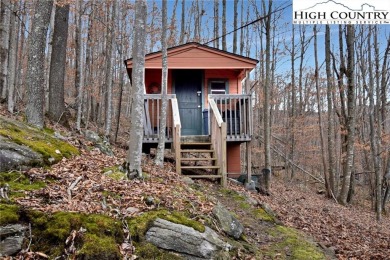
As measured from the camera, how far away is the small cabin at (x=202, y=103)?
10.2 meters

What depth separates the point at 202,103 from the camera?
41.5 feet

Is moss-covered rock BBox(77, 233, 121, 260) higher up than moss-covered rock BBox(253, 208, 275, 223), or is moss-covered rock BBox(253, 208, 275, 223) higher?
moss-covered rock BBox(77, 233, 121, 260)

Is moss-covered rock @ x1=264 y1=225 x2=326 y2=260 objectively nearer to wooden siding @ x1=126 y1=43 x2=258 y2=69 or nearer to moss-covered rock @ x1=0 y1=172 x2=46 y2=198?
moss-covered rock @ x1=0 y1=172 x2=46 y2=198

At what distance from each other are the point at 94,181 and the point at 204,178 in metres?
4.92

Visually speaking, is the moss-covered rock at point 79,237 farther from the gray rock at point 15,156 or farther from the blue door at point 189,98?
the blue door at point 189,98

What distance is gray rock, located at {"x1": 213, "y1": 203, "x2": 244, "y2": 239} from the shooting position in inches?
189

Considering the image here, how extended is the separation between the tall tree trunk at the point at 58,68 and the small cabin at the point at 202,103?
2257mm

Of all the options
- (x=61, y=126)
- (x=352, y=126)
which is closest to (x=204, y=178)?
(x=61, y=126)

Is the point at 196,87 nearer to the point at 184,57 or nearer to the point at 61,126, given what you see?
Answer: the point at 184,57

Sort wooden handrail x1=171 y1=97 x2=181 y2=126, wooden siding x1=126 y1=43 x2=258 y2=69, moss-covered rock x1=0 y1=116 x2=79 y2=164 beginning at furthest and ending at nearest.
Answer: wooden siding x1=126 y1=43 x2=258 y2=69 → wooden handrail x1=171 y1=97 x2=181 y2=126 → moss-covered rock x1=0 y1=116 x2=79 y2=164

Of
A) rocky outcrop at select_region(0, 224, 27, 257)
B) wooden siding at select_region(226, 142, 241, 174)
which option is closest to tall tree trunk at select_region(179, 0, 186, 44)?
wooden siding at select_region(226, 142, 241, 174)

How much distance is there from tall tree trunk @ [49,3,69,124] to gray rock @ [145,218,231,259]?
754 cm

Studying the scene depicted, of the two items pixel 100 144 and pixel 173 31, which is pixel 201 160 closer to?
pixel 100 144

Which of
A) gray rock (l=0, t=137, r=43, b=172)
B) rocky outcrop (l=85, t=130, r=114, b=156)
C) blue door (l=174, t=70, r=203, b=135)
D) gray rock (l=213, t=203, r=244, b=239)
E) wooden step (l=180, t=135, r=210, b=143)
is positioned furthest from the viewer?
blue door (l=174, t=70, r=203, b=135)
